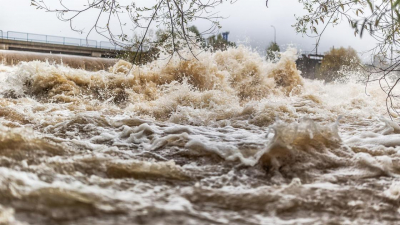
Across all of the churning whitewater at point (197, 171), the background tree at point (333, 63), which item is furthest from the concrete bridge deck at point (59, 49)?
the churning whitewater at point (197, 171)

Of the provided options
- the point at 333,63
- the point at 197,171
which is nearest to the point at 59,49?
the point at 333,63

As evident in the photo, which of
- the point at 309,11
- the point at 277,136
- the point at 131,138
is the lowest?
the point at 131,138

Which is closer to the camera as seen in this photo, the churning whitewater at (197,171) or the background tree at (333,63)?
the churning whitewater at (197,171)

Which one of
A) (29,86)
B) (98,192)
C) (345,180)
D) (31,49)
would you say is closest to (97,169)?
(98,192)

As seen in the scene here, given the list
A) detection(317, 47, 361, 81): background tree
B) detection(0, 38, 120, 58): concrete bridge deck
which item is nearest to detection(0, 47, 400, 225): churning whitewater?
detection(317, 47, 361, 81): background tree

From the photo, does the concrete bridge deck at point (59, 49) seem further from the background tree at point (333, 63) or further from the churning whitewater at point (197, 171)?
the churning whitewater at point (197, 171)

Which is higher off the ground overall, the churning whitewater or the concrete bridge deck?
the concrete bridge deck

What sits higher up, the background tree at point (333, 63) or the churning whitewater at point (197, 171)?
the background tree at point (333, 63)

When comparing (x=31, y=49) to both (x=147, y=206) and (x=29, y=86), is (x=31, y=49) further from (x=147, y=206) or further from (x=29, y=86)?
(x=147, y=206)

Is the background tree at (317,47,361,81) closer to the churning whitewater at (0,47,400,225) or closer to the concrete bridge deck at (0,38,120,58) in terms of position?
the concrete bridge deck at (0,38,120,58)

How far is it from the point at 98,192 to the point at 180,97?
5.59m

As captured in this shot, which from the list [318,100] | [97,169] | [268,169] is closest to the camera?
[97,169]

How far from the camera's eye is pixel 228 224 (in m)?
1.83

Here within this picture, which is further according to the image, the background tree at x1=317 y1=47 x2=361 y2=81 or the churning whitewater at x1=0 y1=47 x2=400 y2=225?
the background tree at x1=317 y1=47 x2=361 y2=81
